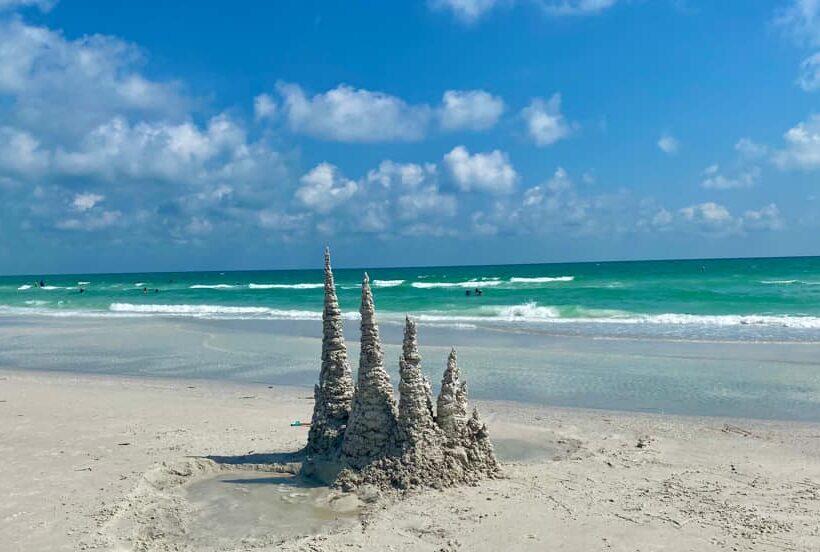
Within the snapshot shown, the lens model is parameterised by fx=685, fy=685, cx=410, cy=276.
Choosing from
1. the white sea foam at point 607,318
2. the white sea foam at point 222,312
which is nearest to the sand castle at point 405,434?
the white sea foam at point 607,318

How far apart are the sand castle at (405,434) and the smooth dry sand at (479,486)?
0.32 meters

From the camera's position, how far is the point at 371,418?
886 centimetres

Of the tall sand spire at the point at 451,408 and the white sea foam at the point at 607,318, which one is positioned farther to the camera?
the white sea foam at the point at 607,318

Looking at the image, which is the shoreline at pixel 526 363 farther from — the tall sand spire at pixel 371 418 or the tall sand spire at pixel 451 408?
the tall sand spire at pixel 371 418

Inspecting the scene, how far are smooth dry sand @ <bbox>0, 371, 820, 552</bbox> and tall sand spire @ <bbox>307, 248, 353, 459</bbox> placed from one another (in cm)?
90

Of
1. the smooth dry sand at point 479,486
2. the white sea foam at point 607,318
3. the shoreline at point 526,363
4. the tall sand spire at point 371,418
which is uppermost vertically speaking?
the tall sand spire at point 371,418

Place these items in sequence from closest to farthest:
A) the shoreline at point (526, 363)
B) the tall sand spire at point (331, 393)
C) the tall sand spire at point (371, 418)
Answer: the tall sand spire at point (371, 418) → the tall sand spire at point (331, 393) → the shoreline at point (526, 363)

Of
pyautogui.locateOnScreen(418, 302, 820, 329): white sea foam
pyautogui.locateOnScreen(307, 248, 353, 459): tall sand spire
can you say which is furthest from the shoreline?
pyautogui.locateOnScreen(418, 302, 820, 329): white sea foam

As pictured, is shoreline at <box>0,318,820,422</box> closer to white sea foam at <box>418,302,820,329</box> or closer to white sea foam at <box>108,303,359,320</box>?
white sea foam at <box>418,302,820,329</box>

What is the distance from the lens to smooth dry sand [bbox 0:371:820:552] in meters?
7.37

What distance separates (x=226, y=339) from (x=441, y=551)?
70.9ft

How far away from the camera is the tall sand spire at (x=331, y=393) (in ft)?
31.4

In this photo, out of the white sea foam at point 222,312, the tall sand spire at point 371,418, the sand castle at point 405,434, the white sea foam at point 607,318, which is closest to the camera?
the sand castle at point 405,434

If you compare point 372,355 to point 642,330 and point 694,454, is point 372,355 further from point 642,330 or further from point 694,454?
point 642,330
